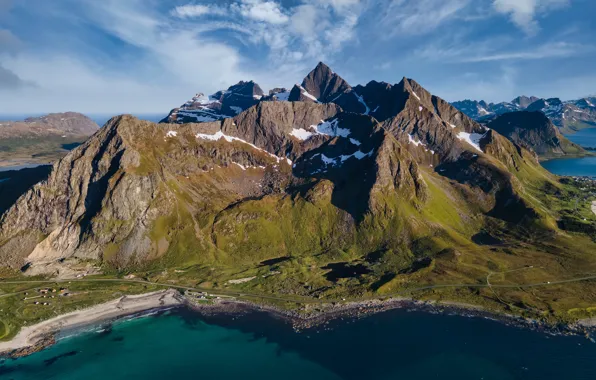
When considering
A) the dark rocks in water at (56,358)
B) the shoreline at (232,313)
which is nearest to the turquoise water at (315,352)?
the dark rocks in water at (56,358)

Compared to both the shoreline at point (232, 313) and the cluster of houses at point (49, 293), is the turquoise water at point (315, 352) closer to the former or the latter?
the shoreline at point (232, 313)

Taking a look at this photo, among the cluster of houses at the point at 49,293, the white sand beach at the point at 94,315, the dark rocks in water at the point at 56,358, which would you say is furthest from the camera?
the cluster of houses at the point at 49,293

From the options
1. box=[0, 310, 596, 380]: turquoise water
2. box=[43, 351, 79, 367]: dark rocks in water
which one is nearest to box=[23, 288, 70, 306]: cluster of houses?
box=[0, 310, 596, 380]: turquoise water

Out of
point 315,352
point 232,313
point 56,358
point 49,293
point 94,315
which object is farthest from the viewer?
point 49,293

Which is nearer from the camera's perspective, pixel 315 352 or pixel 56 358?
pixel 56 358

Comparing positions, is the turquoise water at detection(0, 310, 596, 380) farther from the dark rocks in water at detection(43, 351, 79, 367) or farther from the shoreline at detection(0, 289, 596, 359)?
the shoreline at detection(0, 289, 596, 359)

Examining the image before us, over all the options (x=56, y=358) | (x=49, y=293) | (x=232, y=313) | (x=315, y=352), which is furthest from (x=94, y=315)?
(x=315, y=352)

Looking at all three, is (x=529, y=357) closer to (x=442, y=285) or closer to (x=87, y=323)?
(x=442, y=285)

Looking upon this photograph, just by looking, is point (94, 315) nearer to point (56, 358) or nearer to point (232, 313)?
point (56, 358)
